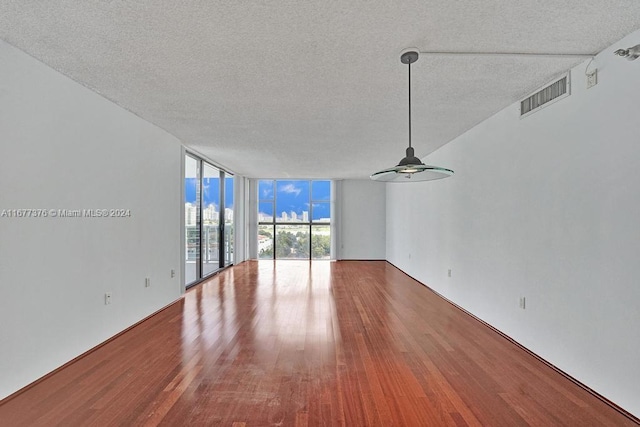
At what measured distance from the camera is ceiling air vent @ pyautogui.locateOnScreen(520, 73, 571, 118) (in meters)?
2.76

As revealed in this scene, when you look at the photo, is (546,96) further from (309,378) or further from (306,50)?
(309,378)

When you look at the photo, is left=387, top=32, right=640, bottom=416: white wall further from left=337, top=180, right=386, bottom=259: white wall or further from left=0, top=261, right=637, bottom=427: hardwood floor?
left=337, top=180, right=386, bottom=259: white wall

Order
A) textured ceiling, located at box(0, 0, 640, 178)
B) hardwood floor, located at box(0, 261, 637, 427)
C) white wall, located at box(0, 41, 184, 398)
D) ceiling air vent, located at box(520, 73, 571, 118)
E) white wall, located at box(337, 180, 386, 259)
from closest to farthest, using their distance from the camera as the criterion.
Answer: textured ceiling, located at box(0, 0, 640, 178), hardwood floor, located at box(0, 261, 637, 427), white wall, located at box(0, 41, 184, 398), ceiling air vent, located at box(520, 73, 571, 118), white wall, located at box(337, 180, 386, 259)

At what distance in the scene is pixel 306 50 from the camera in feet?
7.85

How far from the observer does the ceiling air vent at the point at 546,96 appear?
2.76 m

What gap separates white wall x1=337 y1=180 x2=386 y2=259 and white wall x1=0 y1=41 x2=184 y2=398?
254 inches

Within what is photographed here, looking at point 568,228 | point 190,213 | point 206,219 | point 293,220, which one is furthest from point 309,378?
point 293,220

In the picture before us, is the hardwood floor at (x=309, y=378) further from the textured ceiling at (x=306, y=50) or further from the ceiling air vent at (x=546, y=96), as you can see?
the textured ceiling at (x=306, y=50)

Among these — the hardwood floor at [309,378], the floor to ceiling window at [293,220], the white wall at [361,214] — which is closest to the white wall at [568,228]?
the hardwood floor at [309,378]

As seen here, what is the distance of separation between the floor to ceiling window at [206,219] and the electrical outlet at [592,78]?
5548 millimetres

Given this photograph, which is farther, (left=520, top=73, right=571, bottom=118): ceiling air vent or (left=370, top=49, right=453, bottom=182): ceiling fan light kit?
(left=520, top=73, right=571, bottom=118): ceiling air vent

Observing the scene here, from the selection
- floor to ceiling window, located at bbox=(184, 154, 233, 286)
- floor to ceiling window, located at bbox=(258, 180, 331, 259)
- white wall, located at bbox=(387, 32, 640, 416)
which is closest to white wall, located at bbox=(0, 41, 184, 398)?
floor to ceiling window, located at bbox=(184, 154, 233, 286)

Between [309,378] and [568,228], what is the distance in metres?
2.48

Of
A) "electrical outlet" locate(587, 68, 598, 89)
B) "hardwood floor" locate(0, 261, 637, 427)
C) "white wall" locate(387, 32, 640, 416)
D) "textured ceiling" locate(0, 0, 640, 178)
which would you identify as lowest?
"hardwood floor" locate(0, 261, 637, 427)
